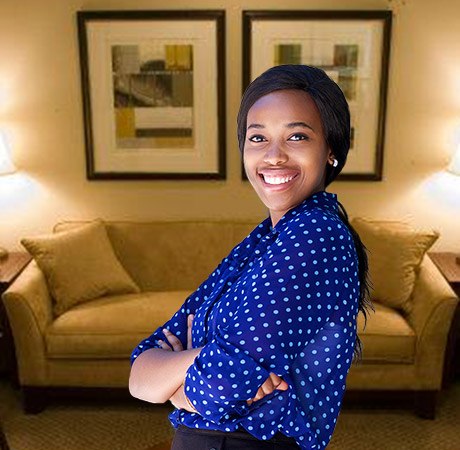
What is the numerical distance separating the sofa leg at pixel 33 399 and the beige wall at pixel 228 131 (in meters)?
1.05

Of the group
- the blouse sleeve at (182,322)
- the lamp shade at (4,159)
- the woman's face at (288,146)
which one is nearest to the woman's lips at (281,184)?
the woman's face at (288,146)

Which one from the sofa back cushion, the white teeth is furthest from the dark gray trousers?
the sofa back cushion

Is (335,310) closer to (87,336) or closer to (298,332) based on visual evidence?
(298,332)

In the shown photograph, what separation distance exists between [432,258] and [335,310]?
Answer: 265 cm

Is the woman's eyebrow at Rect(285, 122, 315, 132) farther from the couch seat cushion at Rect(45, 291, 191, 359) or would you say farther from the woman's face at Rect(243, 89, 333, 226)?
the couch seat cushion at Rect(45, 291, 191, 359)

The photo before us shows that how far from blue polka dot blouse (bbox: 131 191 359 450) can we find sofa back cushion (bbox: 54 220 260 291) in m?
2.41

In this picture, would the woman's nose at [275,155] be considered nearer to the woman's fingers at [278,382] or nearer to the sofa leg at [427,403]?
the woman's fingers at [278,382]

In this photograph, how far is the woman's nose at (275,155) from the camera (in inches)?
46.5

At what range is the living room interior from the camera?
3.04 meters

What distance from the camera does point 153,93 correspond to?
3.60 meters

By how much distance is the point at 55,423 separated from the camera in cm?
307

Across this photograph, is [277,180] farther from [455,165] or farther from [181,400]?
[455,165]

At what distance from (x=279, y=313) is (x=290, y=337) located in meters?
0.04

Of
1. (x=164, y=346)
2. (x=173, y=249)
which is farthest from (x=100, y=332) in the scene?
(x=164, y=346)
